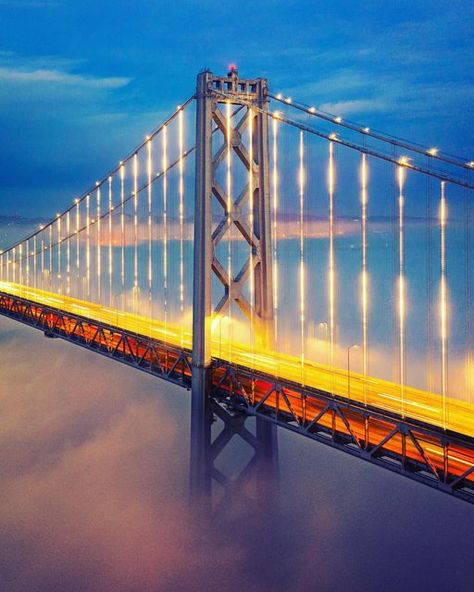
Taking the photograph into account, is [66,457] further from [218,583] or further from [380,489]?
[218,583]

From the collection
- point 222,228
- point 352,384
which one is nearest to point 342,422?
point 352,384

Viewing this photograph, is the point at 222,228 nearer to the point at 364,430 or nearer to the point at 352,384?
the point at 352,384

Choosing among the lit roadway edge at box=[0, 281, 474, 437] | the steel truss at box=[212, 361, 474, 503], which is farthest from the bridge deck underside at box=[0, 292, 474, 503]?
the lit roadway edge at box=[0, 281, 474, 437]

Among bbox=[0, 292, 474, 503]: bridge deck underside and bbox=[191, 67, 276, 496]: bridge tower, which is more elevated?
bbox=[191, 67, 276, 496]: bridge tower

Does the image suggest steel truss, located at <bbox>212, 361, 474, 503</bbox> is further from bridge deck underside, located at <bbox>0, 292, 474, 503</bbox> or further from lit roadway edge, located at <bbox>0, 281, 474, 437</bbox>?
→ lit roadway edge, located at <bbox>0, 281, 474, 437</bbox>

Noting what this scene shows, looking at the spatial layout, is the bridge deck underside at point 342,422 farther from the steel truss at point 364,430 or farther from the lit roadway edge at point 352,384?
the lit roadway edge at point 352,384
